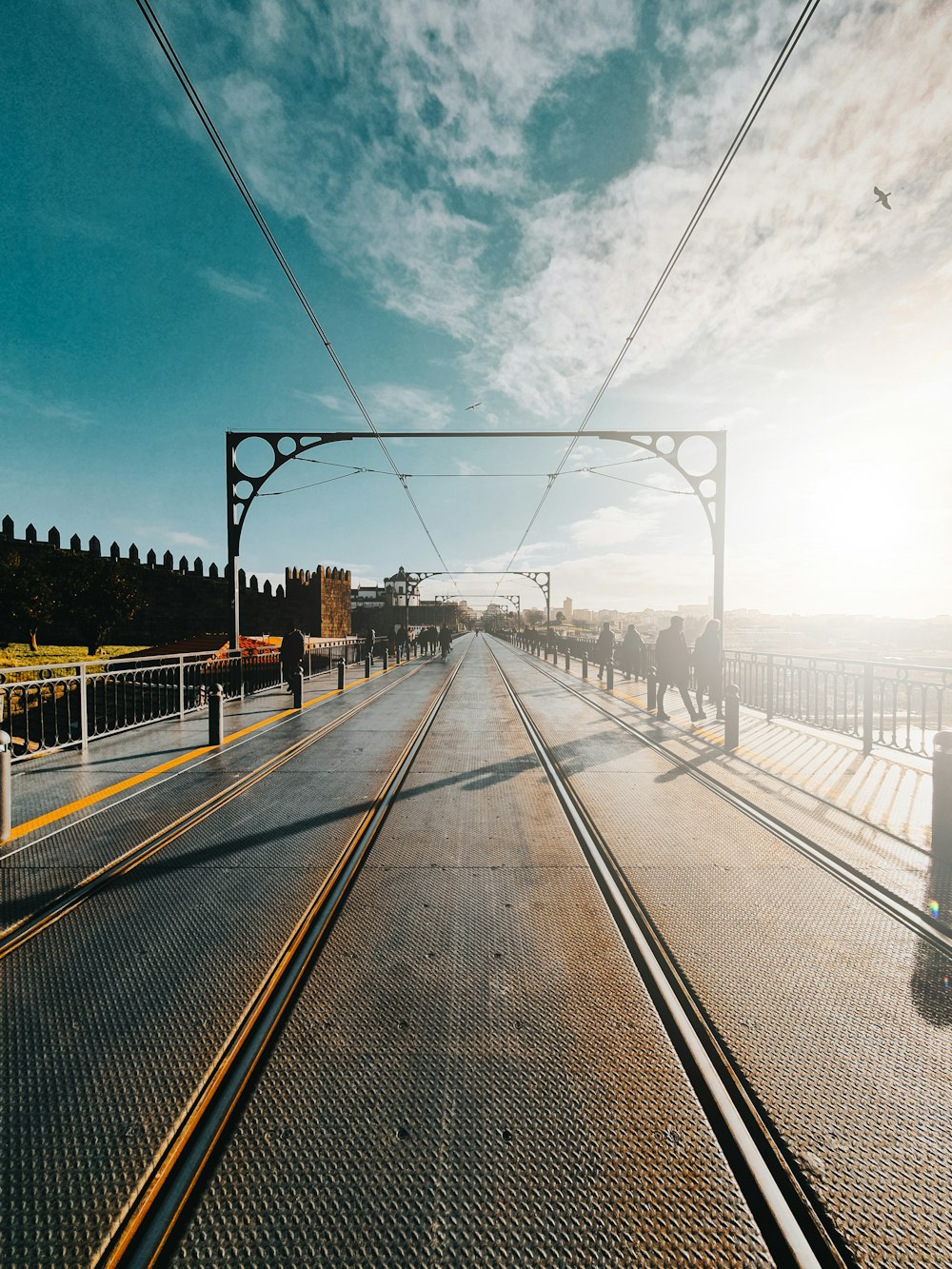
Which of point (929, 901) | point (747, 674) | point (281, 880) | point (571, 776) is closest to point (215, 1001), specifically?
point (281, 880)

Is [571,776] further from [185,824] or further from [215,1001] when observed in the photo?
[215,1001]

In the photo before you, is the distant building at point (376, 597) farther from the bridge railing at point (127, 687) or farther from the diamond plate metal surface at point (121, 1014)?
the diamond plate metal surface at point (121, 1014)

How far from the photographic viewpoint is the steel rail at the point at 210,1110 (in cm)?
156

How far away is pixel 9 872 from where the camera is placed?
3.91m

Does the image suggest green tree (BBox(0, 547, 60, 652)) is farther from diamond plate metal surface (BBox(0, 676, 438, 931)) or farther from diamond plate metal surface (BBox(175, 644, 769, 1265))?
diamond plate metal surface (BBox(175, 644, 769, 1265))

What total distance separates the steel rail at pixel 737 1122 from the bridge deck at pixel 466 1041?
3 centimetres

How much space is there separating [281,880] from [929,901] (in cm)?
417

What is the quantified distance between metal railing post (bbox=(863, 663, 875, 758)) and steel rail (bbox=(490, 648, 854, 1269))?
6.12 meters

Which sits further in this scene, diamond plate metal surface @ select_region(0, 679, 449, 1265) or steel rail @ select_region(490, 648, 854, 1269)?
diamond plate metal surface @ select_region(0, 679, 449, 1265)

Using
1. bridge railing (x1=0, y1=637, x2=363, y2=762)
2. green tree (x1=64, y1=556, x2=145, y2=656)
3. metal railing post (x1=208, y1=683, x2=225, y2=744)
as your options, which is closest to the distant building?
green tree (x1=64, y1=556, x2=145, y2=656)

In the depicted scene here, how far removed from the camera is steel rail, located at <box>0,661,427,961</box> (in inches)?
125

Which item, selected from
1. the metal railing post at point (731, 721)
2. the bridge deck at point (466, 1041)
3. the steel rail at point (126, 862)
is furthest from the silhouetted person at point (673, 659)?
the steel rail at point (126, 862)

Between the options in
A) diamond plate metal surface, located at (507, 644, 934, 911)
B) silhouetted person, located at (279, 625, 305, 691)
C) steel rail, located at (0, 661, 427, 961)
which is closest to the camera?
steel rail, located at (0, 661, 427, 961)

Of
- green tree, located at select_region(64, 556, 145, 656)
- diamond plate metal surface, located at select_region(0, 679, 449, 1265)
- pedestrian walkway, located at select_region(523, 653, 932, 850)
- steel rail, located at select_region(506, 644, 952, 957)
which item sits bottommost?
pedestrian walkway, located at select_region(523, 653, 932, 850)
